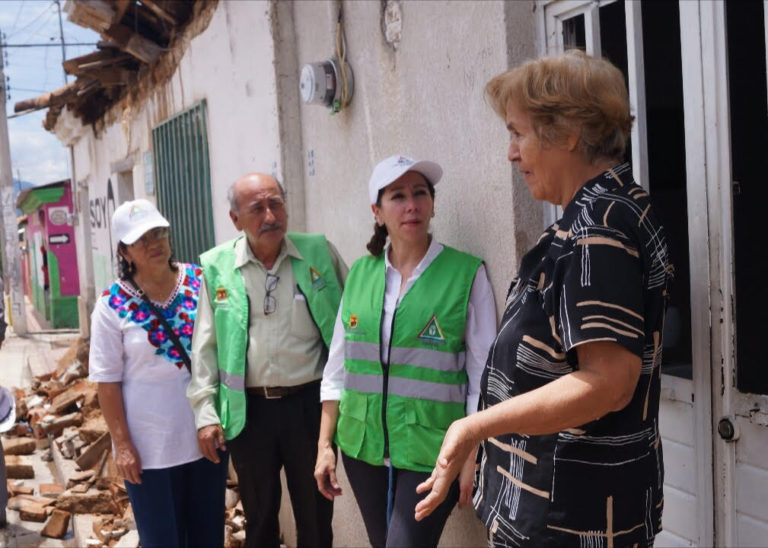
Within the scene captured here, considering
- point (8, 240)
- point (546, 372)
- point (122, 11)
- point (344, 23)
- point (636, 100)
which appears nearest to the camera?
point (546, 372)

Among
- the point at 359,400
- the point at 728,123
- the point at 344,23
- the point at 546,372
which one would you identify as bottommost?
the point at 359,400

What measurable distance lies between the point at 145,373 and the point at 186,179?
3.78 metres

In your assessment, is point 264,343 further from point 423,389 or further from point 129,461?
point 423,389

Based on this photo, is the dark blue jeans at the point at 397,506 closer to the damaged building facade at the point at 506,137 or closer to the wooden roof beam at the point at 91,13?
the damaged building facade at the point at 506,137

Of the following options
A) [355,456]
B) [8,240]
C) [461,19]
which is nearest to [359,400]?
[355,456]

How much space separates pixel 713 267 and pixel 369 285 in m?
1.20

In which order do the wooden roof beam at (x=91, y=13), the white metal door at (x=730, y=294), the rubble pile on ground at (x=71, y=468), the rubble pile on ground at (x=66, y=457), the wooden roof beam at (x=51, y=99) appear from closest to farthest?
the white metal door at (x=730, y=294), the rubble pile on ground at (x=71, y=468), the rubble pile on ground at (x=66, y=457), the wooden roof beam at (x=91, y=13), the wooden roof beam at (x=51, y=99)

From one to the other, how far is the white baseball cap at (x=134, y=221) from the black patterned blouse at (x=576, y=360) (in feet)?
6.81

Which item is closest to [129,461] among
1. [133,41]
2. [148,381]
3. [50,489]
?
[148,381]

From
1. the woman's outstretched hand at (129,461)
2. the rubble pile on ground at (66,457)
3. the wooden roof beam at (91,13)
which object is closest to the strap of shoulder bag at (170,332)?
the woman's outstretched hand at (129,461)

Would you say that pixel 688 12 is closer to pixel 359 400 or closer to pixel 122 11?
pixel 359 400

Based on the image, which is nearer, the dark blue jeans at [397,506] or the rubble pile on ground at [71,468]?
the dark blue jeans at [397,506]

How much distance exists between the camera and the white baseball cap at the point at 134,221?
3.34 meters

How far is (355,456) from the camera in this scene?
2.75 meters
